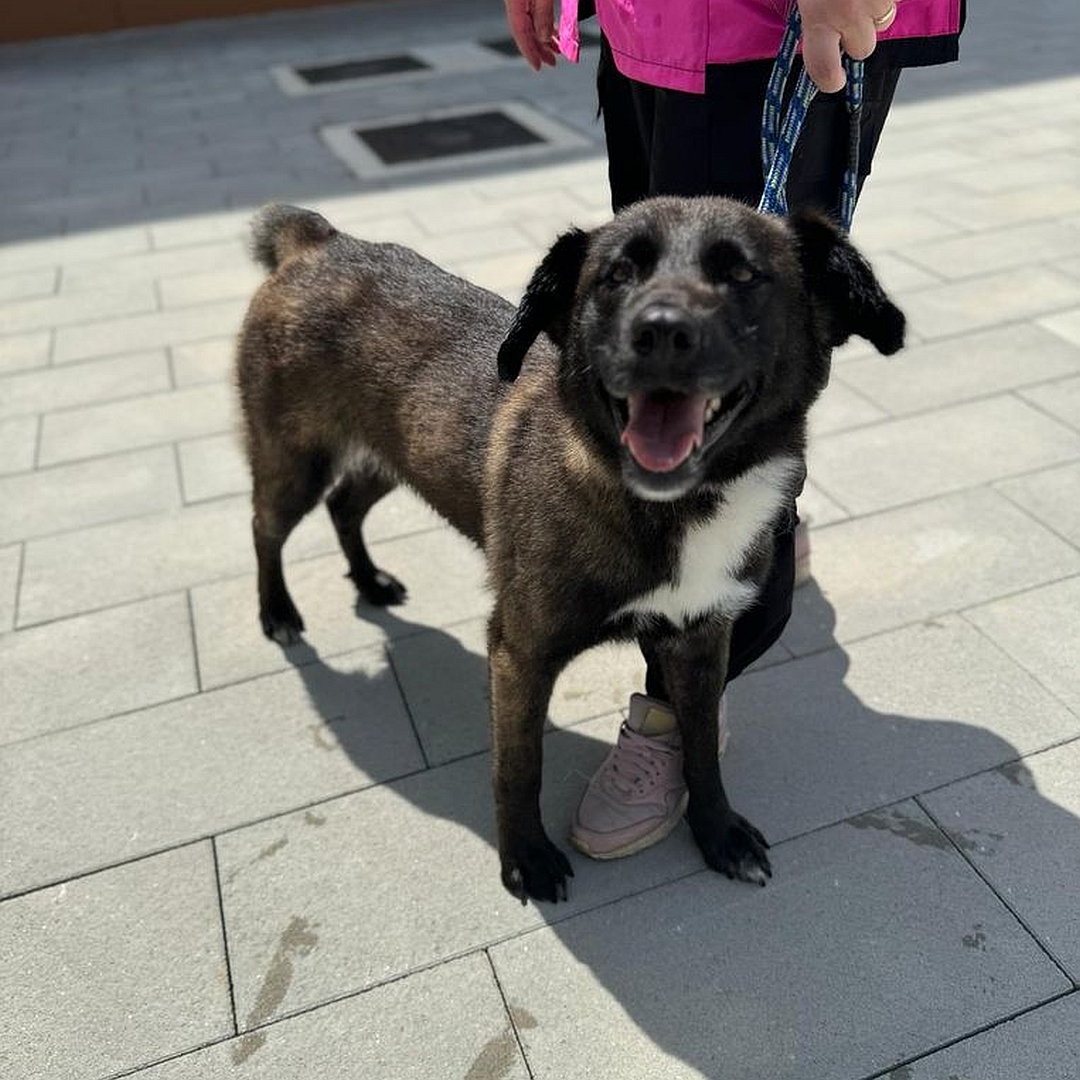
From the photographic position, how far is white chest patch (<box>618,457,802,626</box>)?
2.10 m

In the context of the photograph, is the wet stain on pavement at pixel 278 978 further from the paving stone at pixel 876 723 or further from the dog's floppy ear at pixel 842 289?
the dog's floppy ear at pixel 842 289

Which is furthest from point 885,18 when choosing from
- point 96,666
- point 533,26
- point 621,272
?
point 96,666

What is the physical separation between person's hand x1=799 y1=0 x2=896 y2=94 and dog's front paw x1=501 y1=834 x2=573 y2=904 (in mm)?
1777

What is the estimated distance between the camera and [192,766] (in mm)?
2842

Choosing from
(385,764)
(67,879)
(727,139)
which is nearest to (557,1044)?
(385,764)

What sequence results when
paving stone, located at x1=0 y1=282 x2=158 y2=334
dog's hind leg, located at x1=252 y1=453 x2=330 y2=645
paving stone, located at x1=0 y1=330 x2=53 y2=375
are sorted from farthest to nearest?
paving stone, located at x1=0 y1=282 x2=158 y2=334, paving stone, located at x1=0 y1=330 x2=53 y2=375, dog's hind leg, located at x1=252 y1=453 x2=330 y2=645

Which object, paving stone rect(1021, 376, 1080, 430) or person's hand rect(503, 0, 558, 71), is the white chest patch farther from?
paving stone rect(1021, 376, 1080, 430)

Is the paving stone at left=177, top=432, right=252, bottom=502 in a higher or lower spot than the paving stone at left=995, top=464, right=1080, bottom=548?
higher

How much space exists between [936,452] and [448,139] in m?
6.03

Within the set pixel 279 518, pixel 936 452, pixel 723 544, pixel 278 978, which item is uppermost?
pixel 723 544

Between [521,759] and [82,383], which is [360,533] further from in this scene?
[82,383]

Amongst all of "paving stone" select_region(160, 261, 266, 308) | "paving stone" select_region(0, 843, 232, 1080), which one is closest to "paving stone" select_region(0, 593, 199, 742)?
"paving stone" select_region(0, 843, 232, 1080)

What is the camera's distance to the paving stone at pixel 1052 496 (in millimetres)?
3557

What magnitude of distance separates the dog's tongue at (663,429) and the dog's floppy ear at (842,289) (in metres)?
0.40
